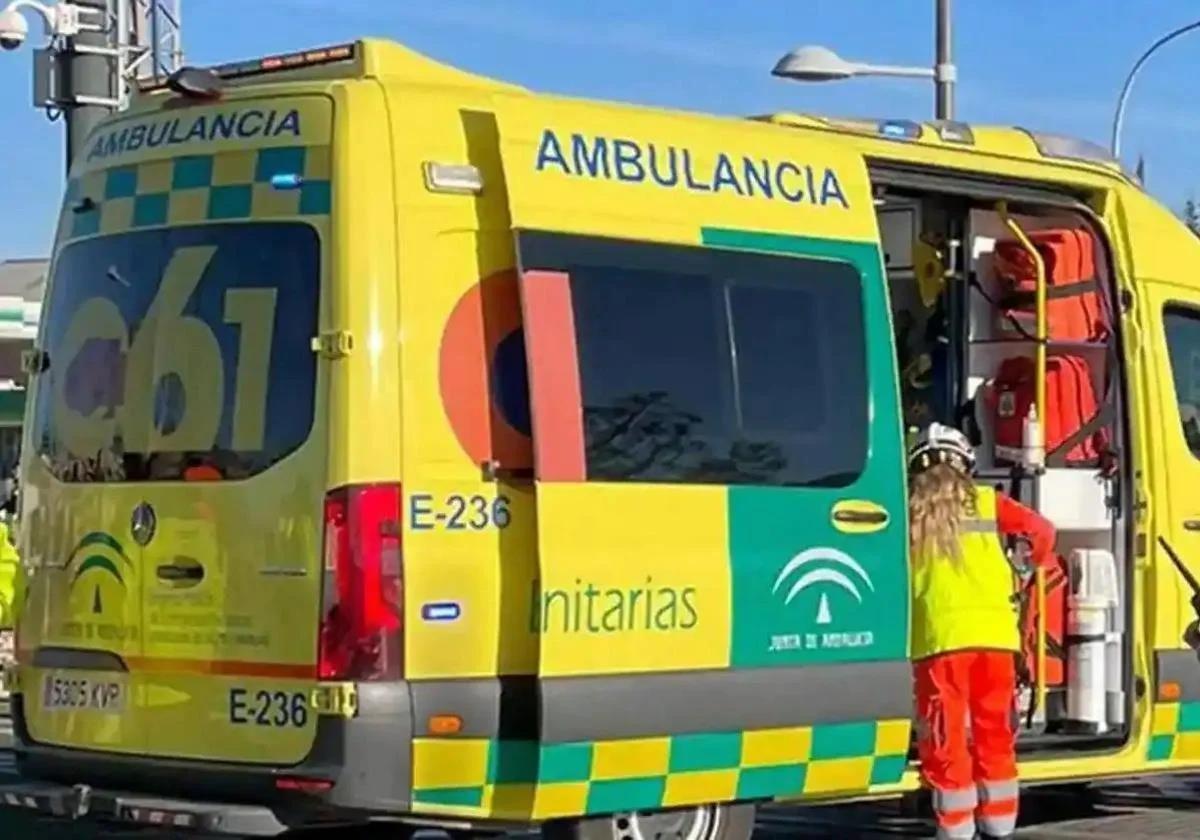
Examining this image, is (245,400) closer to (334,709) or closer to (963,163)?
(334,709)

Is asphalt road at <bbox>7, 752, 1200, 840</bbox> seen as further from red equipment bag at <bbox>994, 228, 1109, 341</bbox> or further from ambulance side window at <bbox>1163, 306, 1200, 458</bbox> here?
red equipment bag at <bbox>994, 228, 1109, 341</bbox>

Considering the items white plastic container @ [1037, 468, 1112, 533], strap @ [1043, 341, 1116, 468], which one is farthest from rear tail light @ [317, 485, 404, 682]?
strap @ [1043, 341, 1116, 468]

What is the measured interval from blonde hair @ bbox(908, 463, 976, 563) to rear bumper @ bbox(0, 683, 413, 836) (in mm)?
2443

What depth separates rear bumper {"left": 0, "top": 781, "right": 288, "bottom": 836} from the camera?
751cm

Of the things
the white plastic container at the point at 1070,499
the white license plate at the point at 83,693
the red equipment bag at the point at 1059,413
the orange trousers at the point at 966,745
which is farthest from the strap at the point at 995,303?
the white license plate at the point at 83,693

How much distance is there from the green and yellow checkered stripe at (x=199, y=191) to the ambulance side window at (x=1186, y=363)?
4.22m

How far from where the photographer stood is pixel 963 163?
9.60 meters

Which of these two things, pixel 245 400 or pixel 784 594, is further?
pixel 784 594

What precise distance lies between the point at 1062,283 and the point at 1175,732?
198cm

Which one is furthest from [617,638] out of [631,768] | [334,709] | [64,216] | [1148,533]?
[1148,533]

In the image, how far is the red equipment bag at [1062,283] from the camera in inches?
419

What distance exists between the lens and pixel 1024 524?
970 centimetres

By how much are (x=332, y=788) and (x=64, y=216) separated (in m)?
2.49

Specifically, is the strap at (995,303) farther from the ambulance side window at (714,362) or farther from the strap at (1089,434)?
the ambulance side window at (714,362)
